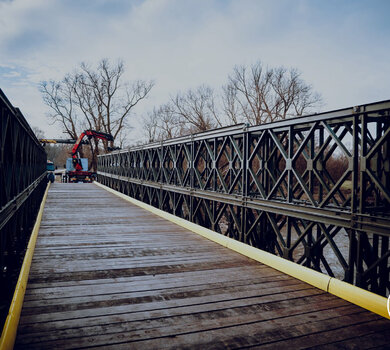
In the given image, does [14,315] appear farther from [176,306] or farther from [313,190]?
[313,190]

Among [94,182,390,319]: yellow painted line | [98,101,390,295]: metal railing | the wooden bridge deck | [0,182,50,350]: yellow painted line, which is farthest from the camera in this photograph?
[98,101,390,295]: metal railing

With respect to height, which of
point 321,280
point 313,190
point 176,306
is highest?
point 313,190

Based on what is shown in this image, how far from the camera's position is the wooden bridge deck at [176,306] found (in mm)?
2678

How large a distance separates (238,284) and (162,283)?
88 centimetres

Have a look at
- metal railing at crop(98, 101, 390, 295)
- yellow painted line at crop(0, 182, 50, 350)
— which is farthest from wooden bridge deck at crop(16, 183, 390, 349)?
metal railing at crop(98, 101, 390, 295)

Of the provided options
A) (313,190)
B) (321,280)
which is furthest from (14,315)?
(313,190)

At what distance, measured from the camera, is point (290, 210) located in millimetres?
5348

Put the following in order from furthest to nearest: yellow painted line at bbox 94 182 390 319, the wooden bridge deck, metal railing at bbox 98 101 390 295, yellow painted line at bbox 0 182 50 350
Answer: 1. metal railing at bbox 98 101 390 295
2. yellow painted line at bbox 94 182 390 319
3. the wooden bridge deck
4. yellow painted line at bbox 0 182 50 350

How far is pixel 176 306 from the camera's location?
3.29 m

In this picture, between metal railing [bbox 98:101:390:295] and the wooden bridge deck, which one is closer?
the wooden bridge deck

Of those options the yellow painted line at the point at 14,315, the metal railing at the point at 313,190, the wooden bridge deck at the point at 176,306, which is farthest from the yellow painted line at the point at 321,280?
the yellow painted line at the point at 14,315

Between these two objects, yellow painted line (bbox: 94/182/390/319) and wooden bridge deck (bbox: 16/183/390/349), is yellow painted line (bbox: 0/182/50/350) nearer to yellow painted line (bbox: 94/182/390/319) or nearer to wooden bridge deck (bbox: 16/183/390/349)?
wooden bridge deck (bbox: 16/183/390/349)

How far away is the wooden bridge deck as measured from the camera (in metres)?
2.68

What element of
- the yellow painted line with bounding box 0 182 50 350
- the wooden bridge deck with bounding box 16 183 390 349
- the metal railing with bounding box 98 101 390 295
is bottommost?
the wooden bridge deck with bounding box 16 183 390 349
